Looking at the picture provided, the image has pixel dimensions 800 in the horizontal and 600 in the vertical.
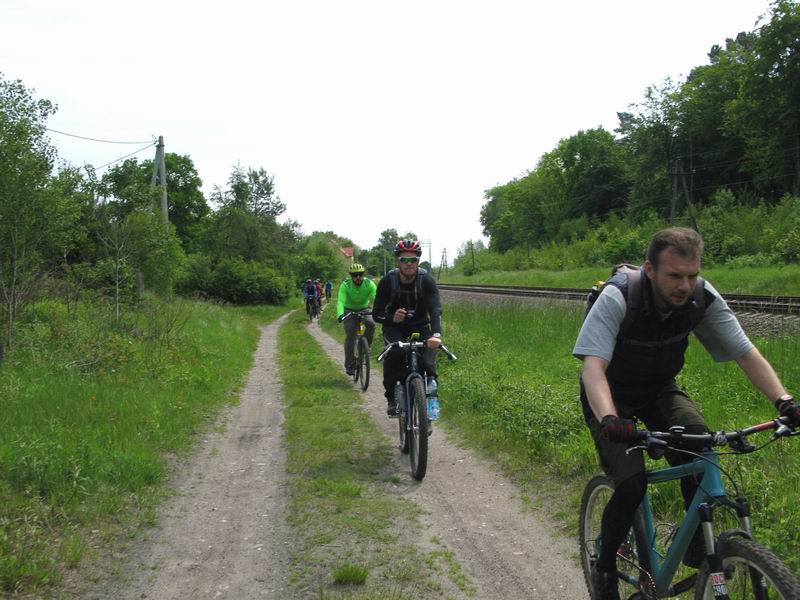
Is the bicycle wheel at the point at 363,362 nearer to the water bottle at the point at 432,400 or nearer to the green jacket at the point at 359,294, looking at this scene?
the green jacket at the point at 359,294

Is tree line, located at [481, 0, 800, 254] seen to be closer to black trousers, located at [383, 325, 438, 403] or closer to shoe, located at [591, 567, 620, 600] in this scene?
black trousers, located at [383, 325, 438, 403]

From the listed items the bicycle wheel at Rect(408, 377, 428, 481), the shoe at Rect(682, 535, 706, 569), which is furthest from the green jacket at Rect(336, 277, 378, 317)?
the shoe at Rect(682, 535, 706, 569)

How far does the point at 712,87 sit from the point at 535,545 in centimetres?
5993

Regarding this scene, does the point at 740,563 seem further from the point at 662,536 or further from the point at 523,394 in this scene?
the point at 523,394

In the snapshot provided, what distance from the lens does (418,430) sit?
20.2ft

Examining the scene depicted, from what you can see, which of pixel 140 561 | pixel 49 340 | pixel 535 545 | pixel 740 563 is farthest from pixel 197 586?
pixel 49 340

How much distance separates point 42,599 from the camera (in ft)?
12.3

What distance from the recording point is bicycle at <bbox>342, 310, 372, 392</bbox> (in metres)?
11.1

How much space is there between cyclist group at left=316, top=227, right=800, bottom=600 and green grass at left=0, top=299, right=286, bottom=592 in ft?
10.5

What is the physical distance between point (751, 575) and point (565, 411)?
15.1ft

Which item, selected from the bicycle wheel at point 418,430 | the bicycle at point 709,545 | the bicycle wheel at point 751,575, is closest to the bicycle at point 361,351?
the bicycle wheel at point 418,430

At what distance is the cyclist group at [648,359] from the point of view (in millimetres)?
2836

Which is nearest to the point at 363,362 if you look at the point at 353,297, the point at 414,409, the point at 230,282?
the point at 353,297

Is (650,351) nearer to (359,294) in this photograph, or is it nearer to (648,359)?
(648,359)
